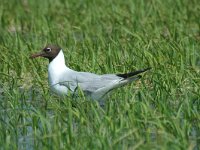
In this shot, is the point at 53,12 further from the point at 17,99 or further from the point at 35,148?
the point at 35,148

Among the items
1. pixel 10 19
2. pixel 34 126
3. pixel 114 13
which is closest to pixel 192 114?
pixel 34 126

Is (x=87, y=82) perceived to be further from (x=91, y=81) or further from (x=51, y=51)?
(x=51, y=51)

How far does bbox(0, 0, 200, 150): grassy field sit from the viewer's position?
6.31m

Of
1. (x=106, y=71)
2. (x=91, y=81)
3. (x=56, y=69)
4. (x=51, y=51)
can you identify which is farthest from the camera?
(x=106, y=71)

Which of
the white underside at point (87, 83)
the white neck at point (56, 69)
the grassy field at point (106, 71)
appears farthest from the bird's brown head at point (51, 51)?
the white underside at point (87, 83)

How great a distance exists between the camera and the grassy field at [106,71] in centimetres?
631

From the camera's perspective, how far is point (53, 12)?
13844 mm

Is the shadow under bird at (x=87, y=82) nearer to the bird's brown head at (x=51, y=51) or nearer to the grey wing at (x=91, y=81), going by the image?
the grey wing at (x=91, y=81)

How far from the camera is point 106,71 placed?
911cm

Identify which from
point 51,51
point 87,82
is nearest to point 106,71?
point 51,51

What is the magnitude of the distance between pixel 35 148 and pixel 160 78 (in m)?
2.47

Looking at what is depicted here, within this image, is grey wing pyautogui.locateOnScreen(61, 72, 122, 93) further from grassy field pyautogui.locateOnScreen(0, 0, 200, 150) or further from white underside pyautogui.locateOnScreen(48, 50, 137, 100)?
grassy field pyautogui.locateOnScreen(0, 0, 200, 150)

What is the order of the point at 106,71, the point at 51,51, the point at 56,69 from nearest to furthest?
the point at 56,69
the point at 51,51
the point at 106,71

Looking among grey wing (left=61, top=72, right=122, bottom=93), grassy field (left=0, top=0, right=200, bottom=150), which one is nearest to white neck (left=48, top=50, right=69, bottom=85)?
grassy field (left=0, top=0, right=200, bottom=150)
